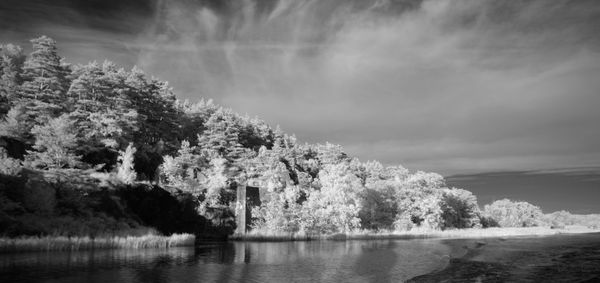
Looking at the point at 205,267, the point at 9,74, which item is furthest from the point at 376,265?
the point at 9,74

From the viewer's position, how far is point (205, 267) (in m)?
32.8

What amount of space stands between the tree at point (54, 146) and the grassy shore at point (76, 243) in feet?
46.7

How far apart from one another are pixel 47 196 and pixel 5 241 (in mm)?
9595

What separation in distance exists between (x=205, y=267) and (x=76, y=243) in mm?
15648

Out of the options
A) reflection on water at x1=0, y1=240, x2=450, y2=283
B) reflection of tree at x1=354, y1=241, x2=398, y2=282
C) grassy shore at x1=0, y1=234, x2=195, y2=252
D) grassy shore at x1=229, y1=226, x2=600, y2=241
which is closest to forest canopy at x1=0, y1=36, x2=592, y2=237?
grassy shore at x1=229, y1=226, x2=600, y2=241

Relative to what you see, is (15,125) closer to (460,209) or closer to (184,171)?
(184,171)

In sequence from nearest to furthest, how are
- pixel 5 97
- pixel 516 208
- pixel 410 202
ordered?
pixel 5 97, pixel 410 202, pixel 516 208

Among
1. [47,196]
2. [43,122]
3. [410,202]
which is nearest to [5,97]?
[43,122]

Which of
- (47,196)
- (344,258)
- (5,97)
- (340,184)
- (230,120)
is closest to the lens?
(344,258)

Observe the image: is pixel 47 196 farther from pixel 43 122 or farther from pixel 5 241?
pixel 43 122

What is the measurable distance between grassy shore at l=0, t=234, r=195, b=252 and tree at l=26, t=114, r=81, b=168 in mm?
14221

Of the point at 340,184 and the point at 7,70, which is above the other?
the point at 7,70

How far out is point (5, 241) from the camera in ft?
119

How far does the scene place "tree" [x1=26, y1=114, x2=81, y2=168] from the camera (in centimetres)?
5231
